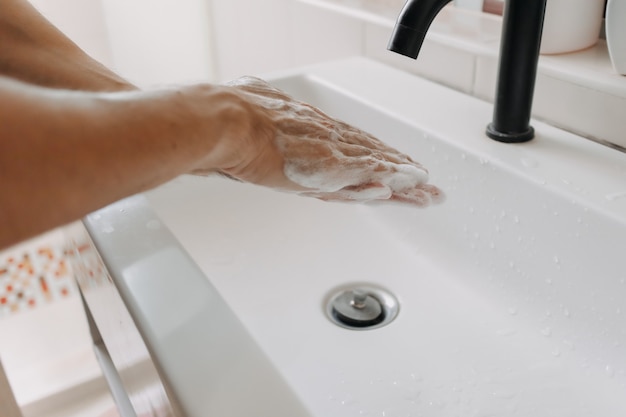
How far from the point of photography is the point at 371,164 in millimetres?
475

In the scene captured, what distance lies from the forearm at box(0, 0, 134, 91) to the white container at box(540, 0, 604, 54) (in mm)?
398

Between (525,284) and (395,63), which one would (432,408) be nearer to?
(525,284)

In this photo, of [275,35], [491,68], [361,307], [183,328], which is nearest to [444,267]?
[361,307]

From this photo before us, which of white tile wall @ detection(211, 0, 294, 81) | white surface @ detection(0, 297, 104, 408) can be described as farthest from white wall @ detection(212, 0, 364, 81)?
white surface @ detection(0, 297, 104, 408)

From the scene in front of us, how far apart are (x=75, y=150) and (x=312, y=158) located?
0.20 meters

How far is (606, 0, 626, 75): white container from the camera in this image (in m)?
0.50

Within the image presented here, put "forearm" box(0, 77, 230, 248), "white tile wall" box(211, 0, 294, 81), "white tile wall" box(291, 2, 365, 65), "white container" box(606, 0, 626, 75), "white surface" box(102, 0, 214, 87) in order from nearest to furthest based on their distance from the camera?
"forearm" box(0, 77, 230, 248) < "white container" box(606, 0, 626, 75) < "white tile wall" box(291, 2, 365, 65) < "white tile wall" box(211, 0, 294, 81) < "white surface" box(102, 0, 214, 87)

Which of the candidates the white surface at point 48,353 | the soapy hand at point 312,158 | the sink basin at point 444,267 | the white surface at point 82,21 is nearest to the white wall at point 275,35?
the sink basin at point 444,267

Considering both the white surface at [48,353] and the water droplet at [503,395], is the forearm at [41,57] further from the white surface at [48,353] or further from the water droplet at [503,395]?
the white surface at [48,353]

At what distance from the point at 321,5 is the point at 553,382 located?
1.86ft

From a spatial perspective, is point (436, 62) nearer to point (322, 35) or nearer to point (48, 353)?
A: point (322, 35)

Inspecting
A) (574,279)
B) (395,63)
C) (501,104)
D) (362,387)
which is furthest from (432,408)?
(395,63)

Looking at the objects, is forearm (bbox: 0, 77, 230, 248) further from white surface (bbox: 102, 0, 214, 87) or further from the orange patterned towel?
the orange patterned towel

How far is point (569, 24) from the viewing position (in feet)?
1.90
